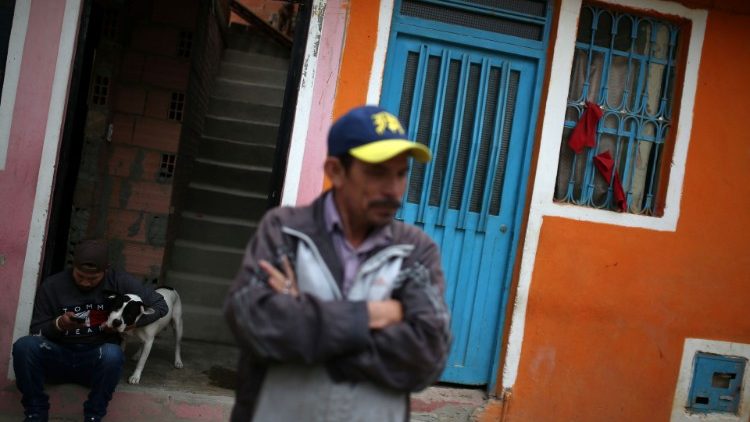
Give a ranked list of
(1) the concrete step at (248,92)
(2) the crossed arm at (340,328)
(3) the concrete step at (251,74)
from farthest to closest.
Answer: (3) the concrete step at (251,74), (1) the concrete step at (248,92), (2) the crossed arm at (340,328)

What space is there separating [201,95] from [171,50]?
4.46 feet

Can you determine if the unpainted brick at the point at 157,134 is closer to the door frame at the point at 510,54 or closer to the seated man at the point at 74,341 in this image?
the seated man at the point at 74,341

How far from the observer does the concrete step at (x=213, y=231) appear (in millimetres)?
7141

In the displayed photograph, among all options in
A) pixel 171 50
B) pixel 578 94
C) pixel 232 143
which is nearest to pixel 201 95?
pixel 232 143

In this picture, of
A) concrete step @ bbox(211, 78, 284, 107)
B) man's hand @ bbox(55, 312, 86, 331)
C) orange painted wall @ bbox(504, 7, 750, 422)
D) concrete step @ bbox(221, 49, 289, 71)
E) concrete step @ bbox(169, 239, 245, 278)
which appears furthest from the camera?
concrete step @ bbox(221, 49, 289, 71)

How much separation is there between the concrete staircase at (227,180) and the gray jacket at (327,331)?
458 cm

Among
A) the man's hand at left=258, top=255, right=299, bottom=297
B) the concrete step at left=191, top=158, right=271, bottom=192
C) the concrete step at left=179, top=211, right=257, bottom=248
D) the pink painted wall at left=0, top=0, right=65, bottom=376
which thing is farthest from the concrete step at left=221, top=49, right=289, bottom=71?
the man's hand at left=258, top=255, right=299, bottom=297

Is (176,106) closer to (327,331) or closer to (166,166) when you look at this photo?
(166,166)

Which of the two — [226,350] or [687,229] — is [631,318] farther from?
[226,350]

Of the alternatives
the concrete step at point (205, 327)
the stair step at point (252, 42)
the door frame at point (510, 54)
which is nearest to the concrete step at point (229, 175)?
the concrete step at point (205, 327)

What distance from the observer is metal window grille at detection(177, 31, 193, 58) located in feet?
20.2

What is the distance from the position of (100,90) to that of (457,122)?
→ 116 inches

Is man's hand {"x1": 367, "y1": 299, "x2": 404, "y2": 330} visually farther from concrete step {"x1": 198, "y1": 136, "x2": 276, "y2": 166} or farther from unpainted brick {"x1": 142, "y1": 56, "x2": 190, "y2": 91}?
concrete step {"x1": 198, "y1": 136, "x2": 276, "y2": 166}

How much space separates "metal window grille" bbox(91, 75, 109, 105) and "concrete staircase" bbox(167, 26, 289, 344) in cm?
167
